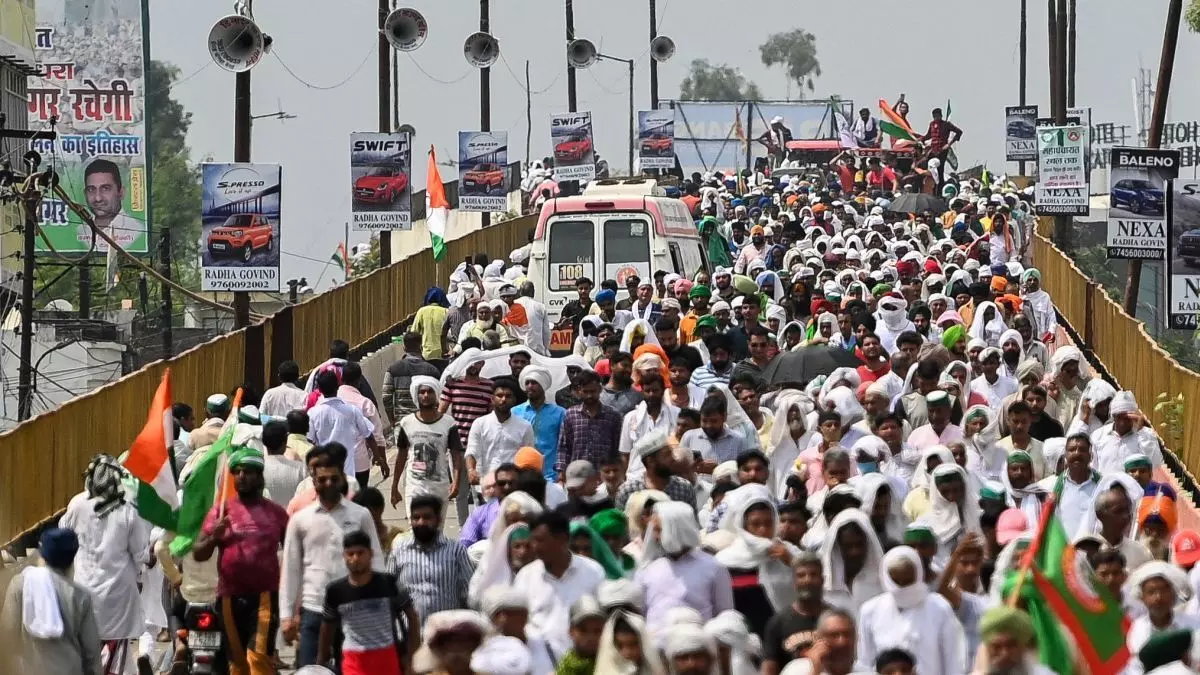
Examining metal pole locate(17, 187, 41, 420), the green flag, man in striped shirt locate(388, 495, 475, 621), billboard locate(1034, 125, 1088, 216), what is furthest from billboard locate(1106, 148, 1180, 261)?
man in striped shirt locate(388, 495, 475, 621)

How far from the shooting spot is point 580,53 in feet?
192

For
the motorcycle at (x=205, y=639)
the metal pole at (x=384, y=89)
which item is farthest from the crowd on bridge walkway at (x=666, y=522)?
the metal pole at (x=384, y=89)

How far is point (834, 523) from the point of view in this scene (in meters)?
9.98

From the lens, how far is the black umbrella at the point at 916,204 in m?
41.3

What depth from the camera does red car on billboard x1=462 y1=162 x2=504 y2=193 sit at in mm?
42844

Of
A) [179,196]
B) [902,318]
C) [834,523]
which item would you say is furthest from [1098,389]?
[179,196]

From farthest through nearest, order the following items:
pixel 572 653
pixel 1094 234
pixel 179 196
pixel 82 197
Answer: pixel 179 196 → pixel 1094 234 → pixel 82 197 → pixel 572 653

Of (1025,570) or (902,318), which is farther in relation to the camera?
(902,318)

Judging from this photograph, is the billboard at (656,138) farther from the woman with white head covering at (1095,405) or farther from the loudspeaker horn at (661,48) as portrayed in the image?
the woman with white head covering at (1095,405)

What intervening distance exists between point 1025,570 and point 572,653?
1672 mm

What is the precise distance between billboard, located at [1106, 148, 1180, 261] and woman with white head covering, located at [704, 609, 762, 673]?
648 inches

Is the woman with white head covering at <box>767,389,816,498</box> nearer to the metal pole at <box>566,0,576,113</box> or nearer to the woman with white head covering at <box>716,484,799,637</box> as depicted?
the woman with white head covering at <box>716,484,799,637</box>

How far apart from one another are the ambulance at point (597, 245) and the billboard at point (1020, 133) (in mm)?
28427

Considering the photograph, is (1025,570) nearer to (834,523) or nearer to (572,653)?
(834,523)
